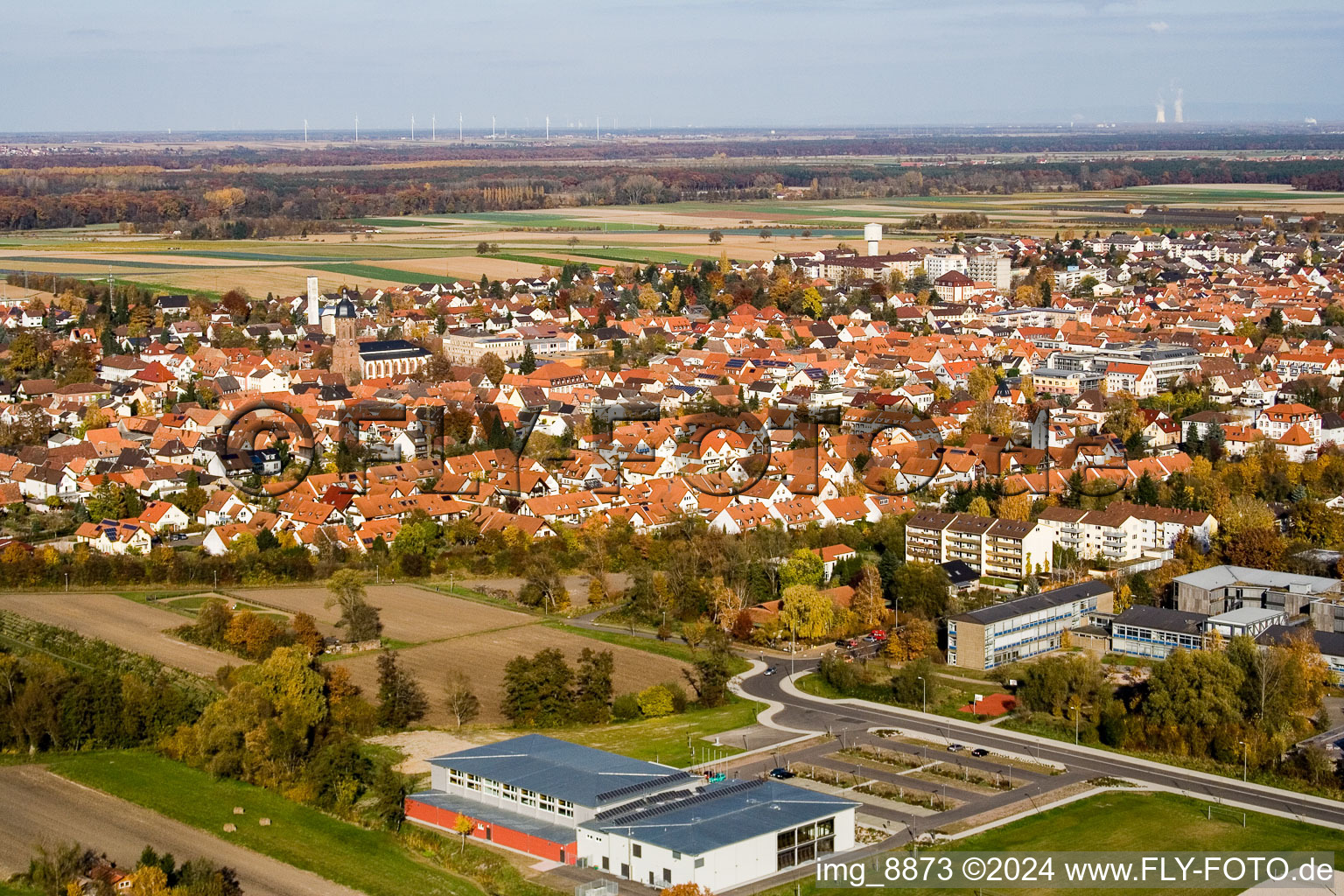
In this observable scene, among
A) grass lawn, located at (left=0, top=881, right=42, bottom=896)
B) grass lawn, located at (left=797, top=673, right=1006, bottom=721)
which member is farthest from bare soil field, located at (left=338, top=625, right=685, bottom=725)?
grass lawn, located at (left=0, top=881, right=42, bottom=896)

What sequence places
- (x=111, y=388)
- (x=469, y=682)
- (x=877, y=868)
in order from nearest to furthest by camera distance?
(x=877, y=868), (x=469, y=682), (x=111, y=388)

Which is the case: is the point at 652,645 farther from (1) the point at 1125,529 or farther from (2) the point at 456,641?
(1) the point at 1125,529

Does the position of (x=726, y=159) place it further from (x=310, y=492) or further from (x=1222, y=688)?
(x=1222, y=688)

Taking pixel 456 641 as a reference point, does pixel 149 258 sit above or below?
above

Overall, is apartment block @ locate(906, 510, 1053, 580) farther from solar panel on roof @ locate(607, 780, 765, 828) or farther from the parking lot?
solar panel on roof @ locate(607, 780, 765, 828)

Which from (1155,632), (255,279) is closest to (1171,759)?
(1155,632)

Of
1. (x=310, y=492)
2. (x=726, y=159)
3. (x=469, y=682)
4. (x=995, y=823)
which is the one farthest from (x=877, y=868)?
(x=726, y=159)
